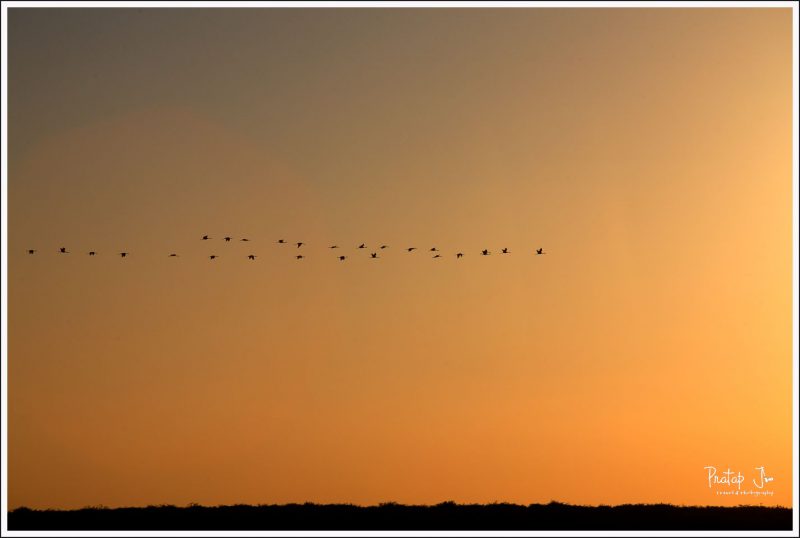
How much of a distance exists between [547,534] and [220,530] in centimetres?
1316

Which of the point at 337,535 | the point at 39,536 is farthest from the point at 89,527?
the point at 337,535

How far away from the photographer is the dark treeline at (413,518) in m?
81.1

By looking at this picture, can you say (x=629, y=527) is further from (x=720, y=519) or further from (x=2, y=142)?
(x=2, y=142)

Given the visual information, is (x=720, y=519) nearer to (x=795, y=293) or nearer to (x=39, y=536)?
(x=795, y=293)

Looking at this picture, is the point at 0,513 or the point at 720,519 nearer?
the point at 0,513

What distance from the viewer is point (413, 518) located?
8281 centimetres

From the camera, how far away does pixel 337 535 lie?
253ft

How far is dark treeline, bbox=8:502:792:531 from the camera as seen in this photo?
8106 centimetres

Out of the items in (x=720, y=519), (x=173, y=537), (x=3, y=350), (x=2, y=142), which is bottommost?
(x=720, y=519)

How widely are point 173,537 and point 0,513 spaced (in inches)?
278

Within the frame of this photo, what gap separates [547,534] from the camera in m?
77.7

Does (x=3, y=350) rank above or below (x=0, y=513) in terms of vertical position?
above

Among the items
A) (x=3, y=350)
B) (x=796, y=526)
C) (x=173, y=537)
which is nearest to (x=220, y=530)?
(x=173, y=537)

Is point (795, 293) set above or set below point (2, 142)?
below
